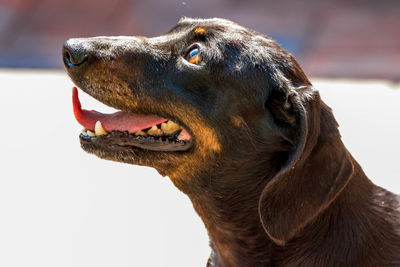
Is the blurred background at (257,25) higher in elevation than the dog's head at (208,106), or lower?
higher

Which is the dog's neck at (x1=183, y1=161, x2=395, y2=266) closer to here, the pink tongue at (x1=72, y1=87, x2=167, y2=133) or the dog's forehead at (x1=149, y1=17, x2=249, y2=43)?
the pink tongue at (x1=72, y1=87, x2=167, y2=133)

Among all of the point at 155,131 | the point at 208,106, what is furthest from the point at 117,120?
the point at 208,106

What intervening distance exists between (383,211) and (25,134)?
4.59 m

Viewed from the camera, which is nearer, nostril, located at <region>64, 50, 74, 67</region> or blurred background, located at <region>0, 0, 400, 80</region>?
nostril, located at <region>64, 50, 74, 67</region>

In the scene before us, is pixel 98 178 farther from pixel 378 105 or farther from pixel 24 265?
pixel 378 105

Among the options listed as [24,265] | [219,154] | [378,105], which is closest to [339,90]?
[378,105]

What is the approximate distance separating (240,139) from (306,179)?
34 cm

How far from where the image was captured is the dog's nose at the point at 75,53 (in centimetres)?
311

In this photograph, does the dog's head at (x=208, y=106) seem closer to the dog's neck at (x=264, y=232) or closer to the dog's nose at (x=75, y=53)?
the dog's nose at (x=75, y=53)

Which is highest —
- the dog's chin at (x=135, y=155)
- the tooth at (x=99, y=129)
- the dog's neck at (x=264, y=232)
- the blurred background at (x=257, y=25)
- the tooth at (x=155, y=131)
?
the blurred background at (x=257, y=25)

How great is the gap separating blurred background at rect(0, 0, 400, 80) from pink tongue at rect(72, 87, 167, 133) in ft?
20.7

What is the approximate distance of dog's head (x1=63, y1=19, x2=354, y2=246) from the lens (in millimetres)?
2955

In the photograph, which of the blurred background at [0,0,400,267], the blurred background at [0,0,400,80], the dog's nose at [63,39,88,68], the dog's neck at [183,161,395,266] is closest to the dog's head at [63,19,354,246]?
the dog's nose at [63,39,88,68]

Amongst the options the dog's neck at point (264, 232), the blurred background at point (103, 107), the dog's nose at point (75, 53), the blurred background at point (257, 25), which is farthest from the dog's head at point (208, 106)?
the blurred background at point (257, 25)
